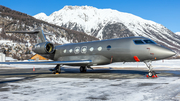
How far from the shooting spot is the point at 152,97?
645 centimetres

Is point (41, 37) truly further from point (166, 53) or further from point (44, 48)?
point (166, 53)

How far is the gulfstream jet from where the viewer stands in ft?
43.6

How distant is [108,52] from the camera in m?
15.7

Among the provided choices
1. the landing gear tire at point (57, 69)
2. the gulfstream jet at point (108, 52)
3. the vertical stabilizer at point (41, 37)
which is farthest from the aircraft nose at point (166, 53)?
the vertical stabilizer at point (41, 37)

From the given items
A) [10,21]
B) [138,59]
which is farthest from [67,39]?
[138,59]

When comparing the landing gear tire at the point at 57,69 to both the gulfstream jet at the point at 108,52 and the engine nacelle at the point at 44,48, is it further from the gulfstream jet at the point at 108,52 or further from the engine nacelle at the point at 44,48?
the engine nacelle at the point at 44,48

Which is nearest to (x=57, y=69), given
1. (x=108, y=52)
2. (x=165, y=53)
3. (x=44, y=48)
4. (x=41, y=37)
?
(x=44, y=48)

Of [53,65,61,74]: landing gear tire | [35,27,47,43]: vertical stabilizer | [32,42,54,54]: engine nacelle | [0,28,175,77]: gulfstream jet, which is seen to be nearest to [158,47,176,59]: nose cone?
[0,28,175,77]: gulfstream jet

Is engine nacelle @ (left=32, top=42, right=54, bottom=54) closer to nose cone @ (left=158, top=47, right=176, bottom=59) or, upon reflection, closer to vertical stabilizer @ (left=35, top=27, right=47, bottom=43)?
vertical stabilizer @ (left=35, top=27, right=47, bottom=43)

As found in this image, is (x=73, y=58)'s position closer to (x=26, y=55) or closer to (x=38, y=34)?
(x=38, y=34)

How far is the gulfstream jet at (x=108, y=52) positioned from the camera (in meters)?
13.3

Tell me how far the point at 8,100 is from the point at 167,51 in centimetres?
1066

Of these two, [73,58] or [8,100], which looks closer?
[8,100]

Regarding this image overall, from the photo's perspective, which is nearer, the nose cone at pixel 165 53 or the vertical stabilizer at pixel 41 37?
the nose cone at pixel 165 53
